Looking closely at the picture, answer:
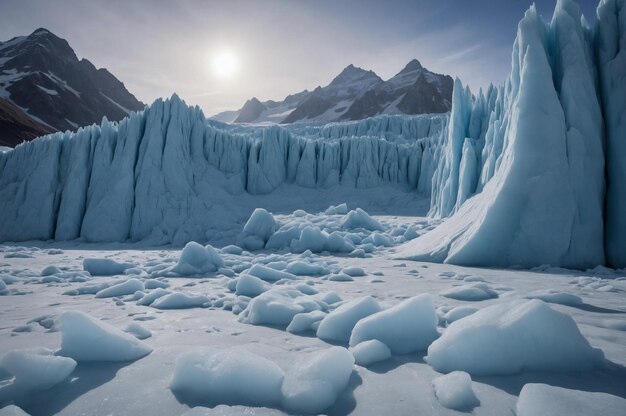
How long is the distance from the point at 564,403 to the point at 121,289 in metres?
3.77

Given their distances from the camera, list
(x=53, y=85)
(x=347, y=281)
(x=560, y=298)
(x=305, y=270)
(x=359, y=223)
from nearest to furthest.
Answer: (x=560, y=298), (x=347, y=281), (x=305, y=270), (x=359, y=223), (x=53, y=85)

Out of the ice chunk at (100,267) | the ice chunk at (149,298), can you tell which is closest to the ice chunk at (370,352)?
the ice chunk at (149,298)

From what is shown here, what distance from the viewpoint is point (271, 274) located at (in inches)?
173

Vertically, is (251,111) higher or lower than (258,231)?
higher

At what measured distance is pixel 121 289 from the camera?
3545mm

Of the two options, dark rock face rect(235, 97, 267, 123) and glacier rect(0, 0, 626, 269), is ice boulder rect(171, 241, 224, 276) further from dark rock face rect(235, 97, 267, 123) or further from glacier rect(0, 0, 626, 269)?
dark rock face rect(235, 97, 267, 123)

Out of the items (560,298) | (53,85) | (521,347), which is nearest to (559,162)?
(560,298)

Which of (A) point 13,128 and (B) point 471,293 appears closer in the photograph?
(B) point 471,293

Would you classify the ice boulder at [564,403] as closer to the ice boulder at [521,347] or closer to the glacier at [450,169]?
the ice boulder at [521,347]

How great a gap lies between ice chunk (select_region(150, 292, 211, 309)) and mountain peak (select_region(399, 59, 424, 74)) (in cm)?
9631

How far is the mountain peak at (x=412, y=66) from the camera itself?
292 ft

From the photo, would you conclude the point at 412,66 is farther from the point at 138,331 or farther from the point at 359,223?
the point at 138,331

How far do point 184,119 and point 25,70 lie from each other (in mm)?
63369

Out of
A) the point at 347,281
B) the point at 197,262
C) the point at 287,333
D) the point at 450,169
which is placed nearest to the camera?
the point at 287,333
